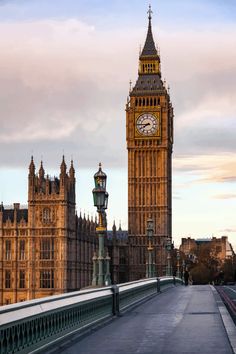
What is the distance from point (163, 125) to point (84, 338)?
150670 mm

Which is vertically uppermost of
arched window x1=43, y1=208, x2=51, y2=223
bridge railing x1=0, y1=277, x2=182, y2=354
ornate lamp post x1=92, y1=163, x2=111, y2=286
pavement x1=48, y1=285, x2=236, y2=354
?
arched window x1=43, y1=208, x2=51, y2=223

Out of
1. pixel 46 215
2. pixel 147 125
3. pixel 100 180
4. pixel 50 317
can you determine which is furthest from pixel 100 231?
pixel 147 125

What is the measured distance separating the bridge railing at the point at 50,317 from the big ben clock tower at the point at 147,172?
457ft

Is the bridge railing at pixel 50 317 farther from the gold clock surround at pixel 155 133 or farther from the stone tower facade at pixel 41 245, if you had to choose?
the gold clock surround at pixel 155 133

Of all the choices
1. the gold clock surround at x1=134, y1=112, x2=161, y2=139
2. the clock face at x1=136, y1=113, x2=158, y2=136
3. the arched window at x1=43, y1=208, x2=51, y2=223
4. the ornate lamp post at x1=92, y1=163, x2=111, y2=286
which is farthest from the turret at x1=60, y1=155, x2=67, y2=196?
the ornate lamp post at x1=92, y1=163, x2=111, y2=286

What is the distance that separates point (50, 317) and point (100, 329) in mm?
4302

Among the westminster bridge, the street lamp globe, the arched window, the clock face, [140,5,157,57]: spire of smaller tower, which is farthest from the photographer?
[140,5,157,57]: spire of smaller tower

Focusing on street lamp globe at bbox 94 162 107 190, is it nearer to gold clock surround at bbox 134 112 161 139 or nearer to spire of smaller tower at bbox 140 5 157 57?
gold clock surround at bbox 134 112 161 139

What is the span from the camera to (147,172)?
168500 millimetres

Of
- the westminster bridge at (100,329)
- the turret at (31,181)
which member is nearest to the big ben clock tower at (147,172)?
Result: the turret at (31,181)

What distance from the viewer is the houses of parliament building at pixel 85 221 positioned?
122938 mm

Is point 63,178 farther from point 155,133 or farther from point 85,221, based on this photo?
point 155,133

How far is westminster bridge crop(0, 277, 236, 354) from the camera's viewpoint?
1479 cm

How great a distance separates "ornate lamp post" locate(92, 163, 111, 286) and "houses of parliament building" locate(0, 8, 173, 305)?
309 ft
